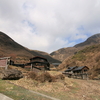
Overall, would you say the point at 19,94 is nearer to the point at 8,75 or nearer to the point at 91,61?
the point at 8,75

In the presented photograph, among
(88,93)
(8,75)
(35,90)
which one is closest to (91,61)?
(88,93)

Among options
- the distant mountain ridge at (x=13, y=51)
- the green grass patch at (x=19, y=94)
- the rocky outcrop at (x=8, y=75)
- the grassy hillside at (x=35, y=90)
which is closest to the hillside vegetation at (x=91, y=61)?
the grassy hillside at (x=35, y=90)

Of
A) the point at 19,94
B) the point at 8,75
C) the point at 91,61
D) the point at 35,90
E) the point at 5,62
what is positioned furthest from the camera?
the point at 91,61

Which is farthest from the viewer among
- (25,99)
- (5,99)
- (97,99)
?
(97,99)

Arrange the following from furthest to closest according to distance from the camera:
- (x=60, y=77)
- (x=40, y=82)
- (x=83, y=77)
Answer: (x=83, y=77) < (x=60, y=77) < (x=40, y=82)

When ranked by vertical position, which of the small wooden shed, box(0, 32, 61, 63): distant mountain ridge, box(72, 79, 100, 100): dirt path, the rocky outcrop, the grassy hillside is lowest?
box(72, 79, 100, 100): dirt path

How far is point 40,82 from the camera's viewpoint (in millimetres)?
12516

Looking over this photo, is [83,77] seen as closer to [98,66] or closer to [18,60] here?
[98,66]

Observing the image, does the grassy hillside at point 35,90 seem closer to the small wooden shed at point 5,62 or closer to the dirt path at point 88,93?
the dirt path at point 88,93

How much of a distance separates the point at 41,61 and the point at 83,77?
70.3ft

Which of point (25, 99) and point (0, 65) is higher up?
point (0, 65)

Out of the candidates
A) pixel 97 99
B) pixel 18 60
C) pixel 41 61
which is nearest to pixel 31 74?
pixel 97 99

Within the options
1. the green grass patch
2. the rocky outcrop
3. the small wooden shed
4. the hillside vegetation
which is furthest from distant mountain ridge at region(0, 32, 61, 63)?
the green grass patch

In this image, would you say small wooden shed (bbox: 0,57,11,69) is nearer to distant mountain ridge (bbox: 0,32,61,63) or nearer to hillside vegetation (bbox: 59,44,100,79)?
hillside vegetation (bbox: 59,44,100,79)
